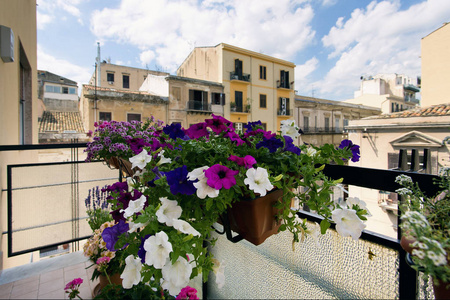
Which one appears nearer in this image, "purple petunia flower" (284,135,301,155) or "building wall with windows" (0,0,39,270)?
"purple petunia flower" (284,135,301,155)

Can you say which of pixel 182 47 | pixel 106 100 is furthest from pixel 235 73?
pixel 106 100

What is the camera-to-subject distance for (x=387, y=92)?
23.1 metres

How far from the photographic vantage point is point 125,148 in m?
1.38

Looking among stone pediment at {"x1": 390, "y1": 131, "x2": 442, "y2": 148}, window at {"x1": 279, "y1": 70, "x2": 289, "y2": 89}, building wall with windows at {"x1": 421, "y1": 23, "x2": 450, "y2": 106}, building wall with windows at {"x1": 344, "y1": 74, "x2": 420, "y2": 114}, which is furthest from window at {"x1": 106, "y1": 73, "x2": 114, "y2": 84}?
building wall with windows at {"x1": 344, "y1": 74, "x2": 420, "y2": 114}

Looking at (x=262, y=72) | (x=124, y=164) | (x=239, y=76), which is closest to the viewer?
(x=124, y=164)

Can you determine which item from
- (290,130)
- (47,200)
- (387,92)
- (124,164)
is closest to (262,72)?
(387,92)

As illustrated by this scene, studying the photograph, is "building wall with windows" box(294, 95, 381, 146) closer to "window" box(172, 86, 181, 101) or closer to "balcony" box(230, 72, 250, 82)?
"balcony" box(230, 72, 250, 82)

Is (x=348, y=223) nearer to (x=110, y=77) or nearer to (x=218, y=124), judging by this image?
(x=218, y=124)

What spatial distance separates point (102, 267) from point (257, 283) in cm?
94

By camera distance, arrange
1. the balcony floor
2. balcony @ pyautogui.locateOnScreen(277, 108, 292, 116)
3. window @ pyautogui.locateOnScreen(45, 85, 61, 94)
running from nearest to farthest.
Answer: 1. the balcony floor
2. balcony @ pyautogui.locateOnScreen(277, 108, 292, 116)
3. window @ pyautogui.locateOnScreen(45, 85, 61, 94)

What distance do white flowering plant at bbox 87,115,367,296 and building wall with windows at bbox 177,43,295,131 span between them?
13.3 m

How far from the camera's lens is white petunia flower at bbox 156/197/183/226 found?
48 cm

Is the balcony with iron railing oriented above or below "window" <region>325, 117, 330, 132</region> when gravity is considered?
below

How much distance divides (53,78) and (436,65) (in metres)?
24.1
